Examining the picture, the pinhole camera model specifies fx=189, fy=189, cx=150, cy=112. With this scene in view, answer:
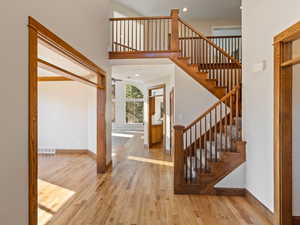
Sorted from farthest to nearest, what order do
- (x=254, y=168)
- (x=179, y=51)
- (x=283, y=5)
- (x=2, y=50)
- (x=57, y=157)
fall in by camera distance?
(x=57, y=157) → (x=179, y=51) → (x=254, y=168) → (x=283, y=5) → (x=2, y=50)

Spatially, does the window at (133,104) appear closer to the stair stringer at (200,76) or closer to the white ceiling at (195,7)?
the white ceiling at (195,7)

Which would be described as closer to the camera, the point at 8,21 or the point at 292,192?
the point at 8,21

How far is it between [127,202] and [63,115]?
172 inches

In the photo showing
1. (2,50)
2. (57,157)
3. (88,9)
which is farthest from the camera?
(57,157)

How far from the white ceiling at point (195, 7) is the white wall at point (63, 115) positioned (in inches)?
136

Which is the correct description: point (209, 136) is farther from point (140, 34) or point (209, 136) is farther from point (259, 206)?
point (140, 34)

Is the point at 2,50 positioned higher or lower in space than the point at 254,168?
higher

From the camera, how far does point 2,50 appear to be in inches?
61.5

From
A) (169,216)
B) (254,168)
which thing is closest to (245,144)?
(254,168)

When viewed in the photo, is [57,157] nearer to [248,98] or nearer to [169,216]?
[169,216]

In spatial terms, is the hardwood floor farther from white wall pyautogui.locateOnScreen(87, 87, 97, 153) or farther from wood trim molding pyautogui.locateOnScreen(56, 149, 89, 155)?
wood trim molding pyautogui.locateOnScreen(56, 149, 89, 155)

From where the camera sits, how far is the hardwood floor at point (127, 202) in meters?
2.48

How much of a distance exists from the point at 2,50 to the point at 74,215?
85.5 inches

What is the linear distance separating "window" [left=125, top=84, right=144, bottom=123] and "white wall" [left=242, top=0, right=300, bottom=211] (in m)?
11.6
